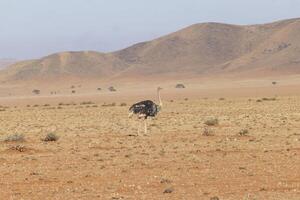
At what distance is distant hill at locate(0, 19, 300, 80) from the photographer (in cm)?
12344

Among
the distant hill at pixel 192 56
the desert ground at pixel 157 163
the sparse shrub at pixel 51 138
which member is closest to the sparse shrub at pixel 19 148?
the desert ground at pixel 157 163

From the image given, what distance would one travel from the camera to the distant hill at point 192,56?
405 feet

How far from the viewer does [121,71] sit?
436ft

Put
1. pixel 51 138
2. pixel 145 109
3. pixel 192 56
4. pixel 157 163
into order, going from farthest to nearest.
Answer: pixel 192 56 < pixel 145 109 < pixel 51 138 < pixel 157 163

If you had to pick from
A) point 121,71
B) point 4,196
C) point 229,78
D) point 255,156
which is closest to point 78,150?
point 255,156

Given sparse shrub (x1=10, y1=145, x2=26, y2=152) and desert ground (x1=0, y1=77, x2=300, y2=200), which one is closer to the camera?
desert ground (x1=0, y1=77, x2=300, y2=200)

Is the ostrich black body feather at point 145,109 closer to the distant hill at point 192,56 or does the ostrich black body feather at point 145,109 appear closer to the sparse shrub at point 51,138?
the sparse shrub at point 51,138

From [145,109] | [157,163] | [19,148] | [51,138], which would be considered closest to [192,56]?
[145,109]

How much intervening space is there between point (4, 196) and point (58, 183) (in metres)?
1.78

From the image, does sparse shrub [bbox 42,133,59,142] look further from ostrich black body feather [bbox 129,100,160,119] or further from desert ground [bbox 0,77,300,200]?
ostrich black body feather [bbox 129,100,160,119]

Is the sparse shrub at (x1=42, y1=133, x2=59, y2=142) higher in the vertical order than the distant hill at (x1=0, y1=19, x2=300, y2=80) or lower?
lower

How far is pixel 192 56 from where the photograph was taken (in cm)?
13462

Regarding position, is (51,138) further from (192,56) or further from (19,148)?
(192,56)

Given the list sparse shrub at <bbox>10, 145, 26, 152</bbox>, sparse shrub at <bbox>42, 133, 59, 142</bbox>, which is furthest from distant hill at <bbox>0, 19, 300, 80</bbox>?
sparse shrub at <bbox>10, 145, 26, 152</bbox>
